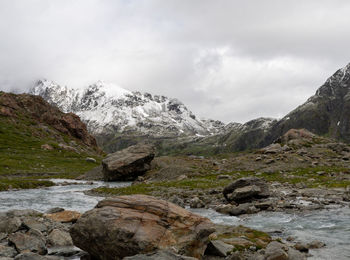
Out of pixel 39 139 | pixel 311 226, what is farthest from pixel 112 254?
pixel 39 139

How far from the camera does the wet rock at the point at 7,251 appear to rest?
17.9 m

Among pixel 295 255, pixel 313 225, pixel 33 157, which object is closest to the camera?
pixel 295 255

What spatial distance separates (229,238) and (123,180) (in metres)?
73.6

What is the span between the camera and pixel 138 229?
1659 cm

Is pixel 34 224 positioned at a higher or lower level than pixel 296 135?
lower

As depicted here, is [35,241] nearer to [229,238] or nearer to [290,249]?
[229,238]

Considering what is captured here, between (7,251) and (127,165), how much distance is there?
2853 inches

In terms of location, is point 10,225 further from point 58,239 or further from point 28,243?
point 28,243

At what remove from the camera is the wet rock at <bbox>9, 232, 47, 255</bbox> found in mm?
19188

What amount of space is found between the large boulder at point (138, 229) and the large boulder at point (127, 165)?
7227 centimetres

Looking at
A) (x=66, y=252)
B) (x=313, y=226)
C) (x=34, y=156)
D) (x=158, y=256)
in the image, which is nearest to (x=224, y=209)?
(x=313, y=226)

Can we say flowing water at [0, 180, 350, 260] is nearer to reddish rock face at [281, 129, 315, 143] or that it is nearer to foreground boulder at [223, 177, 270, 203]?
foreground boulder at [223, 177, 270, 203]

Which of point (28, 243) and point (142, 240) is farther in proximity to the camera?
point (28, 243)

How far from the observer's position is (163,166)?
95375mm
